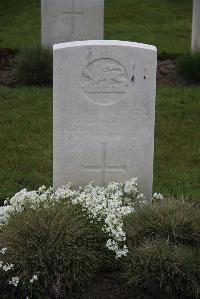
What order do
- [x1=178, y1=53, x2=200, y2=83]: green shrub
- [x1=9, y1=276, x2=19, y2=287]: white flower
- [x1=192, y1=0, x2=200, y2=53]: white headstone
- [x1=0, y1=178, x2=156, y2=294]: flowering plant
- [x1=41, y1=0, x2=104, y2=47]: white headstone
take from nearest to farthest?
[x1=9, y1=276, x2=19, y2=287]: white flower, [x1=0, y1=178, x2=156, y2=294]: flowering plant, [x1=178, y1=53, x2=200, y2=83]: green shrub, [x1=41, y1=0, x2=104, y2=47]: white headstone, [x1=192, y1=0, x2=200, y2=53]: white headstone

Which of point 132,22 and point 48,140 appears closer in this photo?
point 48,140

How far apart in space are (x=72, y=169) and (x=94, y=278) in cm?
133

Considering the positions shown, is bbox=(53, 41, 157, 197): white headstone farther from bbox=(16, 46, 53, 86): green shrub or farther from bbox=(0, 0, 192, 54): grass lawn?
bbox=(0, 0, 192, 54): grass lawn

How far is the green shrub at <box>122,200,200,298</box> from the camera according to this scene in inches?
187

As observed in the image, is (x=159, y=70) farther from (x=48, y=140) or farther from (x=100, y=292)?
(x=100, y=292)

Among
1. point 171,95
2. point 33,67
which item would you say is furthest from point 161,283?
point 33,67

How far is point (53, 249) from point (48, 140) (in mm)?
3793

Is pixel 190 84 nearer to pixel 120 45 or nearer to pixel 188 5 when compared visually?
pixel 120 45

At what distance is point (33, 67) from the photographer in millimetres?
10766

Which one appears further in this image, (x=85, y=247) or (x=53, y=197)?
(x=53, y=197)

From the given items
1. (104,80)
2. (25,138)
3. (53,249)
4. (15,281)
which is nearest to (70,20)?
(25,138)

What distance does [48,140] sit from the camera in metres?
8.52

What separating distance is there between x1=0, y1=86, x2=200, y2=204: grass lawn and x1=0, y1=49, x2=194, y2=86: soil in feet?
1.79

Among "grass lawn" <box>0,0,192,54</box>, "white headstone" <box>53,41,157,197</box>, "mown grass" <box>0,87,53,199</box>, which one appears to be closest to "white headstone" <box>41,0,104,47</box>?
"mown grass" <box>0,87,53,199</box>
